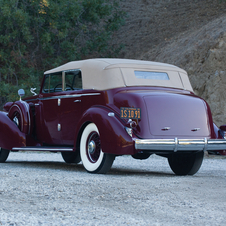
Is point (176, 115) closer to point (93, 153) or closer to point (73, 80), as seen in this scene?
point (93, 153)

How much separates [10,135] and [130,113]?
2987mm

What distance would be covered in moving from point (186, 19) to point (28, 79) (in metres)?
10.5

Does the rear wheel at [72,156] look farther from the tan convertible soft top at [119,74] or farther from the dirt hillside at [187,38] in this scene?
the dirt hillside at [187,38]

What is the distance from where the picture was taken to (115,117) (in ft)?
19.2

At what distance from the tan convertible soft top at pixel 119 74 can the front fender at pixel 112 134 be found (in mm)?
630

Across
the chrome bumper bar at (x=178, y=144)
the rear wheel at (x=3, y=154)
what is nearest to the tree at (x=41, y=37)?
the rear wheel at (x=3, y=154)

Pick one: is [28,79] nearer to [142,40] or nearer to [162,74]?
[142,40]

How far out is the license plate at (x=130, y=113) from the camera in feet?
18.9

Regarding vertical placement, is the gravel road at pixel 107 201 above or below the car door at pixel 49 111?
below

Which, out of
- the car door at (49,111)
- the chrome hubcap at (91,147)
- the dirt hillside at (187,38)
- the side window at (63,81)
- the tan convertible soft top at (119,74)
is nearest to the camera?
the chrome hubcap at (91,147)

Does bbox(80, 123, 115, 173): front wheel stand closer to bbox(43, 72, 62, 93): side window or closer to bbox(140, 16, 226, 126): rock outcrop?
bbox(43, 72, 62, 93): side window

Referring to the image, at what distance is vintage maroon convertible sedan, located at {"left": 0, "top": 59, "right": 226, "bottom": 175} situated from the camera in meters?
5.79

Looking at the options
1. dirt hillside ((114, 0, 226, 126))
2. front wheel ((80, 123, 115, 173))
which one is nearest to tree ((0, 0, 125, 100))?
dirt hillside ((114, 0, 226, 126))

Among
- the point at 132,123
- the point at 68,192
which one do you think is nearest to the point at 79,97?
the point at 132,123
